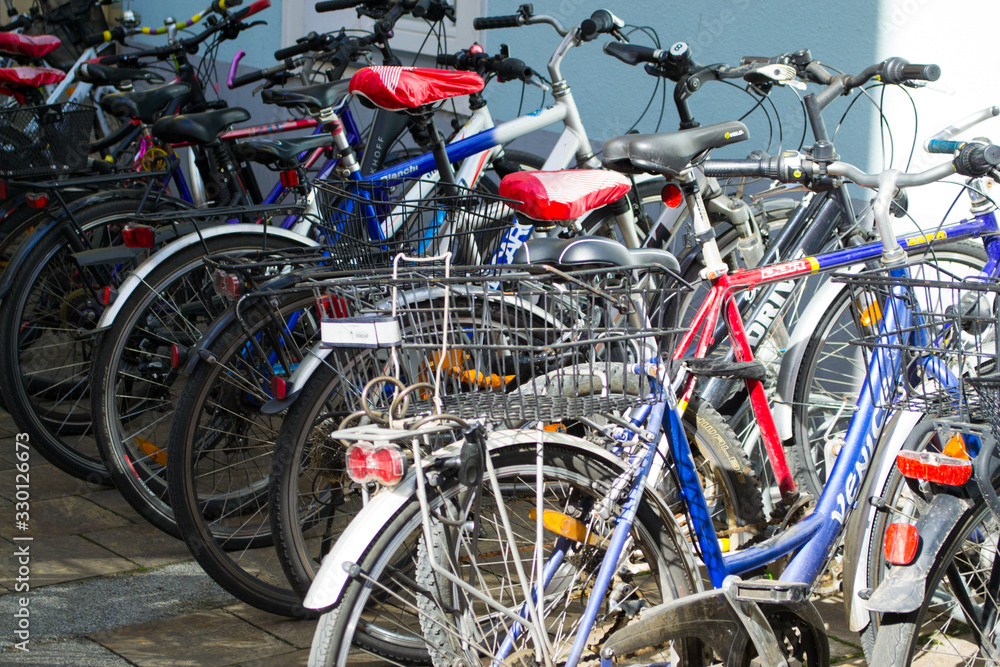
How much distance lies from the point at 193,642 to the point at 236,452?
757mm

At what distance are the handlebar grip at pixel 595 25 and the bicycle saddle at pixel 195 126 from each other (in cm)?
131

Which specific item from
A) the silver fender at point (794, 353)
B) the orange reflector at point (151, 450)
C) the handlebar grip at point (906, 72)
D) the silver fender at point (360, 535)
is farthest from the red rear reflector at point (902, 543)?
the orange reflector at point (151, 450)

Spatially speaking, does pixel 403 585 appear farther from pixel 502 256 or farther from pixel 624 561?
pixel 502 256

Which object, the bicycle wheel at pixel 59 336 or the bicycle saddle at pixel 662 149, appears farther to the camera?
the bicycle wheel at pixel 59 336

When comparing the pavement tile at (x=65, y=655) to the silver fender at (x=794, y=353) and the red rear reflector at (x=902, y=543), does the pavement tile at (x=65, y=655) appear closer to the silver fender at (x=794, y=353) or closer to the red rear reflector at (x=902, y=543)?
the red rear reflector at (x=902, y=543)

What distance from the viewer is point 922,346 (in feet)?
8.01

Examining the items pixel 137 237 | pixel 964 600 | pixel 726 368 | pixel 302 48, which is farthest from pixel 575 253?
pixel 302 48

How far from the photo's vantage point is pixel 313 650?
1993mm

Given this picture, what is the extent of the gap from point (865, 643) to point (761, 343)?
1326 millimetres

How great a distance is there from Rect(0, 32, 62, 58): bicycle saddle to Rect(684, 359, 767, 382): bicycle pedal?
455 cm

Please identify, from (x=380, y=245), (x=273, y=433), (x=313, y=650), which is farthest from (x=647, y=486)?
(x=273, y=433)

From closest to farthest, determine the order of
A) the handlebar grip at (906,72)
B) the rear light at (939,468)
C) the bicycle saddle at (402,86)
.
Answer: the rear light at (939,468), the handlebar grip at (906,72), the bicycle saddle at (402,86)

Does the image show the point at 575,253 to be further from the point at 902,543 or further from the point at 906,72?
the point at 906,72

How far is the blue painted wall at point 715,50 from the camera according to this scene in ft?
13.8
